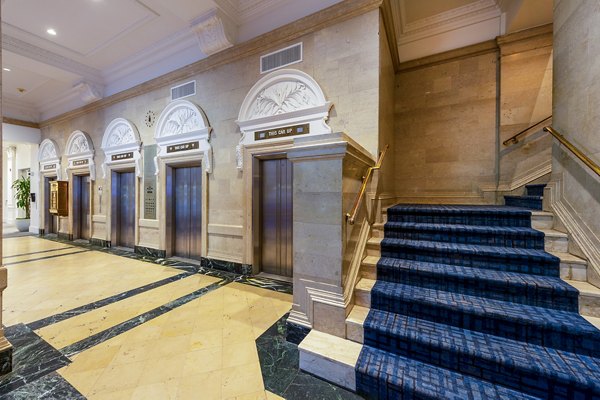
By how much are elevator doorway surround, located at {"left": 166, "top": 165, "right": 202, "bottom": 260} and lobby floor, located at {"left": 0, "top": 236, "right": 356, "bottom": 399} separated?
1.09 meters

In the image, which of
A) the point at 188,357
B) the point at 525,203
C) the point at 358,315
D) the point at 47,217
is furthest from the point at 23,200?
the point at 525,203

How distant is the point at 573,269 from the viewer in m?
2.02

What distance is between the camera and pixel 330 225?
2.04m

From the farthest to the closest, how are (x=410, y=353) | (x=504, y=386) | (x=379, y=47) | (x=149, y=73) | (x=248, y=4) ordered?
(x=149, y=73)
(x=248, y=4)
(x=379, y=47)
(x=410, y=353)
(x=504, y=386)

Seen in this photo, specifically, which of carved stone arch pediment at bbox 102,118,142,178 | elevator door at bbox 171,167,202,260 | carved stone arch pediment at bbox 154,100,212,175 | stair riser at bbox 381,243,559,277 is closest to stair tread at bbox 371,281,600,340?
stair riser at bbox 381,243,559,277

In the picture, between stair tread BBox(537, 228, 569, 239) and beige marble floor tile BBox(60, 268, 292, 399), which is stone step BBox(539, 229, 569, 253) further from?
beige marble floor tile BBox(60, 268, 292, 399)

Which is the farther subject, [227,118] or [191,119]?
[191,119]

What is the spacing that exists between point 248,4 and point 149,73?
326cm

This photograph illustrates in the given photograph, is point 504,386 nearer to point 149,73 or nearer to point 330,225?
point 330,225

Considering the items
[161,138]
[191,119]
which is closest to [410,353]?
[191,119]

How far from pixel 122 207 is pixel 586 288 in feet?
28.6

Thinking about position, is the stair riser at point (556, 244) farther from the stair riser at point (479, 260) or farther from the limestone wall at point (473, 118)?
the limestone wall at point (473, 118)

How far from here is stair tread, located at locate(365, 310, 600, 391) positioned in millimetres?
1422

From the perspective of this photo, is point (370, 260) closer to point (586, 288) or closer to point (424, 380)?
point (424, 380)
